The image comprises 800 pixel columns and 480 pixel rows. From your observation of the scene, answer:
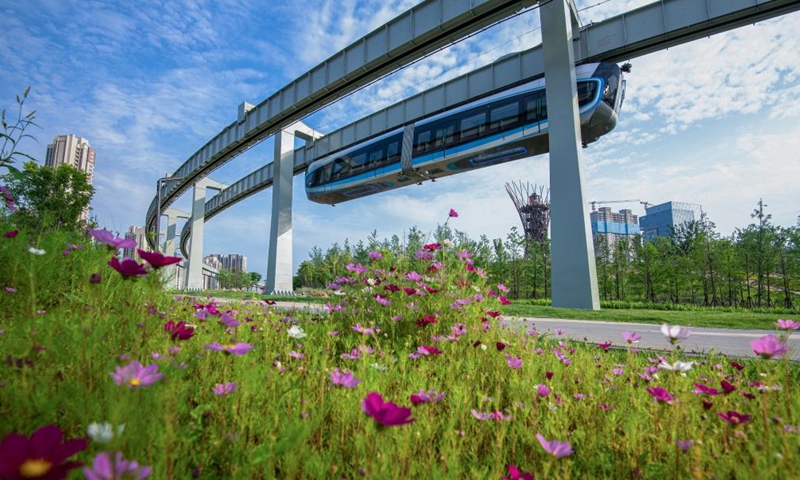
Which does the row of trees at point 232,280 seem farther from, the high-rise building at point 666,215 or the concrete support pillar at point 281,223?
the high-rise building at point 666,215

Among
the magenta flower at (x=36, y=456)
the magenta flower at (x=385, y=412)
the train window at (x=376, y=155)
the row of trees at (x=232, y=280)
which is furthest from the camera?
the row of trees at (x=232, y=280)

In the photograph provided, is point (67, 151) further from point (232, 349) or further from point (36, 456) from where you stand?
point (36, 456)

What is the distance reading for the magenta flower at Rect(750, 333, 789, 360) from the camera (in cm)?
116

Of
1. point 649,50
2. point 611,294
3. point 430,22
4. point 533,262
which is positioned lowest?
point 611,294

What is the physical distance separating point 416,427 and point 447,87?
14363 mm

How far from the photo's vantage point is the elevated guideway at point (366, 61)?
9062mm

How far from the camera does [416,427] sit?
1.35 m

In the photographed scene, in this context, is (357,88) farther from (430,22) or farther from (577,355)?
(577,355)

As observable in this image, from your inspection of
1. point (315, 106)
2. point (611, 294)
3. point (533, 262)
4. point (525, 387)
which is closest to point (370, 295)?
point (525, 387)

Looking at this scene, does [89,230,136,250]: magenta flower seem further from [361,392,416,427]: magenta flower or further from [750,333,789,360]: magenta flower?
[750,333,789,360]: magenta flower

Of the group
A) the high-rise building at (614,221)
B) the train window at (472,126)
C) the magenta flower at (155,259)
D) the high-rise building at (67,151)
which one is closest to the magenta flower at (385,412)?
the magenta flower at (155,259)

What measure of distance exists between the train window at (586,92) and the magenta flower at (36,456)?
11.9 m

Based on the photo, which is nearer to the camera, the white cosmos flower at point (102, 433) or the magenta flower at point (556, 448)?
the white cosmos flower at point (102, 433)

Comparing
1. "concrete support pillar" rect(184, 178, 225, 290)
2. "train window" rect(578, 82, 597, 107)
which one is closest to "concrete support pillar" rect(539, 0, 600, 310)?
"train window" rect(578, 82, 597, 107)
